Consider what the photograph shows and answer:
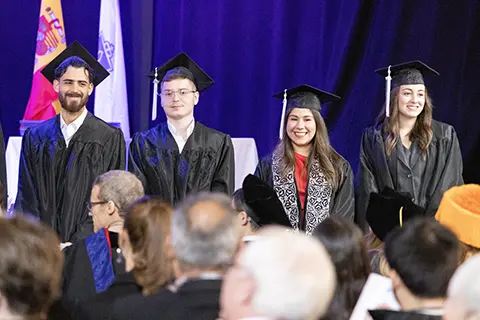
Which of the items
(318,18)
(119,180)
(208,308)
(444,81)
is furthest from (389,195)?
(318,18)

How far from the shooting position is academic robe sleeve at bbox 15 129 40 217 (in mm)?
5820

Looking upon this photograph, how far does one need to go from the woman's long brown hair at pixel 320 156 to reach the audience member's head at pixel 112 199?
7.34 ft

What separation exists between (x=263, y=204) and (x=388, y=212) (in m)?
0.83

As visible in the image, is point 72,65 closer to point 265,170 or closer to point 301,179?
point 265,170

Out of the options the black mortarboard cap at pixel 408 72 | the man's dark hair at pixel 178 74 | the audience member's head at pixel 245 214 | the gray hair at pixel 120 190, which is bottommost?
the audience member's head at pixel 245 214

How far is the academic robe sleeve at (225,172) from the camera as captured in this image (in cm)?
620

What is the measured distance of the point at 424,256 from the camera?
2.69 meters

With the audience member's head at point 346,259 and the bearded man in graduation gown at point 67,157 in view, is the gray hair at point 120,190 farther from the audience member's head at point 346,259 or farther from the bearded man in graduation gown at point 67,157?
the bearded man in graduation gown at point 67,157

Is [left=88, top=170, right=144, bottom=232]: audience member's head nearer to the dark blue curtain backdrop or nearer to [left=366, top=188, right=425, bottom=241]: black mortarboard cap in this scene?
[left=366, top=188, right=425, bottom=241]: black mortarboard cap

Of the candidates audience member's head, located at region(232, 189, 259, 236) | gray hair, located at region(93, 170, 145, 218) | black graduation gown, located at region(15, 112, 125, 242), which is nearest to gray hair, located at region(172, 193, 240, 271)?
gray hair, located at region(93, 170, 145, 218)

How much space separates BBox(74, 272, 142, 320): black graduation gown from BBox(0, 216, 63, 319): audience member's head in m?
1.13

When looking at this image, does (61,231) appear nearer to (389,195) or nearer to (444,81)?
(389,195)

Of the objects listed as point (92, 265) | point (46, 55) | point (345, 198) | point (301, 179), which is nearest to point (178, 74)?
point (301, 179)

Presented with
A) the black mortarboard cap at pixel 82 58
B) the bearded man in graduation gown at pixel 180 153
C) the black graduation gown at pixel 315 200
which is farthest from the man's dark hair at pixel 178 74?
the black graduation gown at pixel 315 200
